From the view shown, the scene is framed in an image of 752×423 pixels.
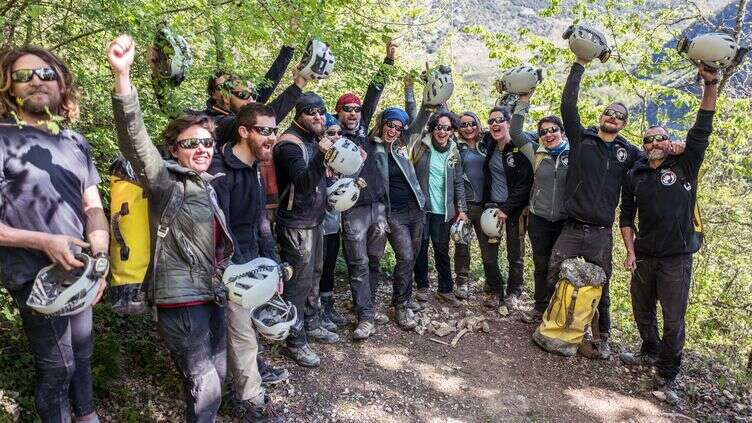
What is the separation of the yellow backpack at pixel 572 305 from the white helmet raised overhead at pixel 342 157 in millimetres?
2914

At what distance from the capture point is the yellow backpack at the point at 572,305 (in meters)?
5.89

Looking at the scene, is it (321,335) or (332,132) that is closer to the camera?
(332,132)

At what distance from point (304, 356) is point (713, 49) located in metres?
4.81

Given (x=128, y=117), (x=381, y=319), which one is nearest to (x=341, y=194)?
(x=381, y=319)

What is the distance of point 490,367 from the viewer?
19.5ft

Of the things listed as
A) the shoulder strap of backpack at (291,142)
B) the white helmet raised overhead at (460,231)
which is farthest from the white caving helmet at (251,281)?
the white helmet raised overhead at (460,231)

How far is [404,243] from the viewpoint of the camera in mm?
6410

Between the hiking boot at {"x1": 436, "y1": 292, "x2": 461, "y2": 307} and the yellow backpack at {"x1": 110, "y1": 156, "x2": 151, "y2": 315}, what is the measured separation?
4.80 m

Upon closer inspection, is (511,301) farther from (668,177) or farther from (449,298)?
(668,177)

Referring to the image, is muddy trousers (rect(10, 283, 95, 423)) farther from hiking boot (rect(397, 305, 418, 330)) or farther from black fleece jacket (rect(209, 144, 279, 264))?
hiking boot (rect(397, 305, 418, 330))

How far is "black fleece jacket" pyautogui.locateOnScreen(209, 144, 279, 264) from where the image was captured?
387 cm

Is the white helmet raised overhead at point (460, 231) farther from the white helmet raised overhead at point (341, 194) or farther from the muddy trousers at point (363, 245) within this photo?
the white helmet raised overhead at point (341, 194)

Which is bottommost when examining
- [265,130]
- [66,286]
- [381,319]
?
[381,319]

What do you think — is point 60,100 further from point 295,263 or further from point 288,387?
point 288,387
